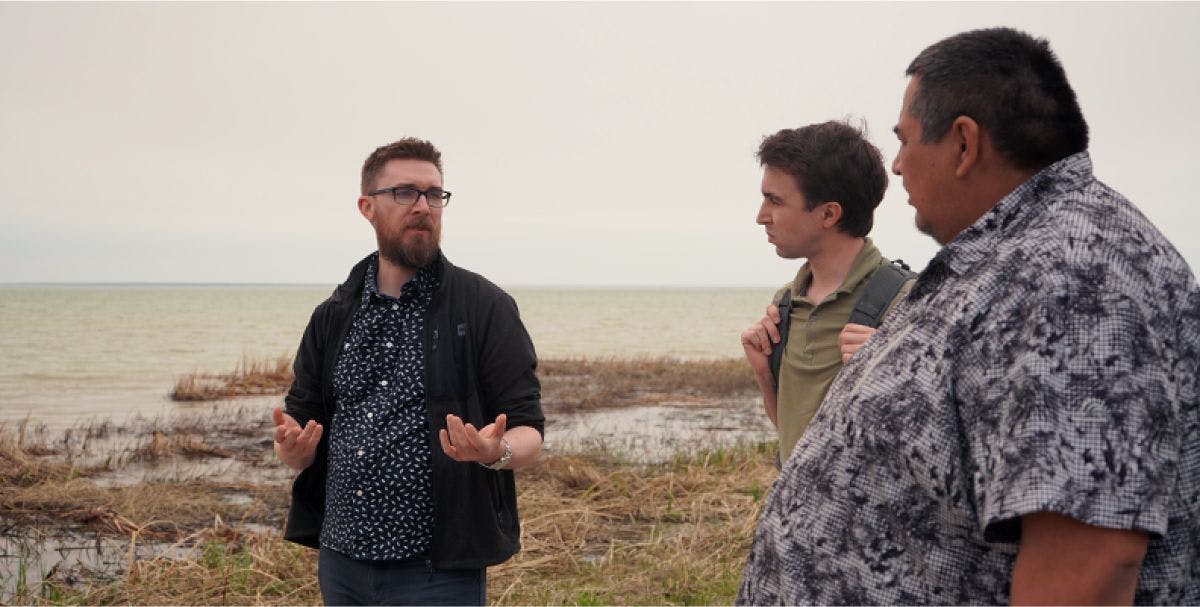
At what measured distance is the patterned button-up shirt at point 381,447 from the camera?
3094mm

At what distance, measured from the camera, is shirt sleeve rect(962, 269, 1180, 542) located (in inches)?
48.2

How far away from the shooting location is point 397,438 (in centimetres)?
313

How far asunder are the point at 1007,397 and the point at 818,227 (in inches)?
67.4

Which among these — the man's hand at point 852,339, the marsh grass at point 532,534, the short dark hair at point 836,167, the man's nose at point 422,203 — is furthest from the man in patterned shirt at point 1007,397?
the marsh grass at point 532,534

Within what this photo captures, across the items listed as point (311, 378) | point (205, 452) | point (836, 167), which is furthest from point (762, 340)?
point (205, 452)

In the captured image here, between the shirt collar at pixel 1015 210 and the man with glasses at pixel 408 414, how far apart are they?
165 centimetres

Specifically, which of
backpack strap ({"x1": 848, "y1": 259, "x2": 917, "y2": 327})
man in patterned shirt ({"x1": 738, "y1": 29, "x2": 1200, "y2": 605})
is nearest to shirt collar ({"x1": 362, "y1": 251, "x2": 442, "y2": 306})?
backpack strap ({"x1": 848, "y1": 259, "x2": 917, "y2": 327})

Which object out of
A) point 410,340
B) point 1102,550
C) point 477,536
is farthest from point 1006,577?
point 410,340

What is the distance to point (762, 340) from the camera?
307 cm

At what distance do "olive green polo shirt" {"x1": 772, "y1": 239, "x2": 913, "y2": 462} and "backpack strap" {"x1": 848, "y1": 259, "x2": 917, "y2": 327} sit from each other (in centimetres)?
3

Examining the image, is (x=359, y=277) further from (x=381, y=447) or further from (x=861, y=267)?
(x=861, y=267)

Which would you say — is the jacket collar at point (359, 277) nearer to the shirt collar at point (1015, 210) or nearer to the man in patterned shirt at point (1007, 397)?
the man in patterned shirt at point (1007, 397)

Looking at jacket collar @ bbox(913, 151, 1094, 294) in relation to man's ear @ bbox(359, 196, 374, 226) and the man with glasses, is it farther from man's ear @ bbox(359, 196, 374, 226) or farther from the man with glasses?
man's ear @ bbox(359, 196, 374, 226)

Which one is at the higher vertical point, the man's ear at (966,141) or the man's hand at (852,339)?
the man's ear at (966,141)
